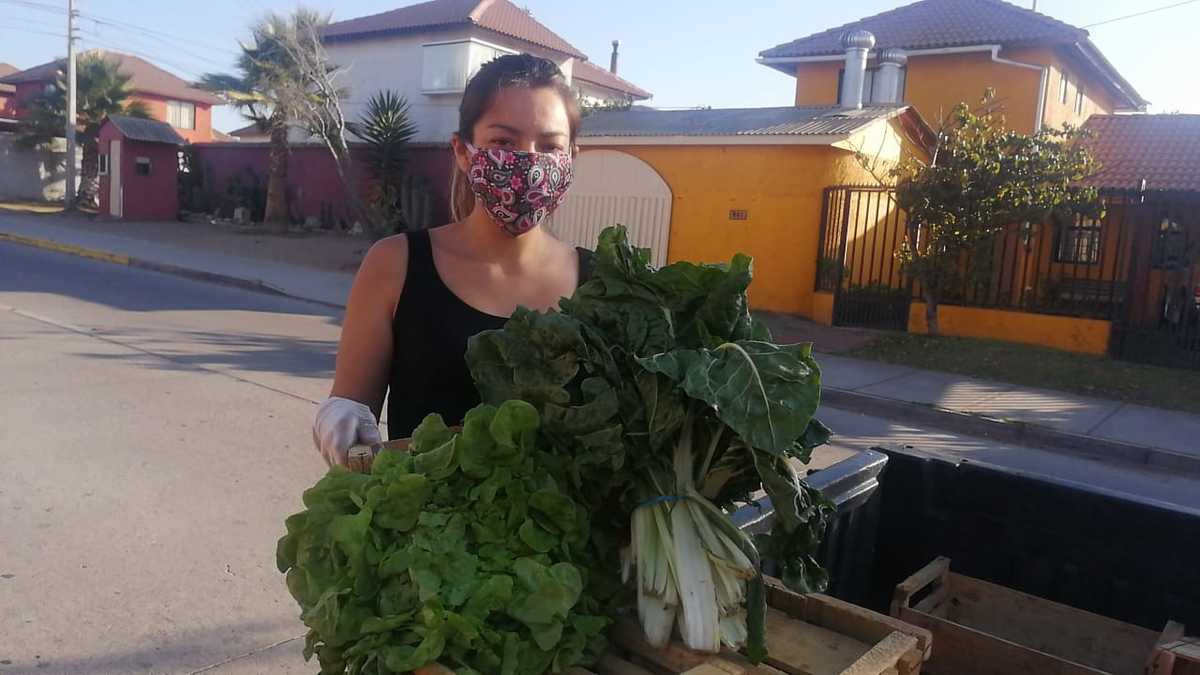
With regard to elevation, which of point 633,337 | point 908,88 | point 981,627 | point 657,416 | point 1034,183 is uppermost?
point 908,88

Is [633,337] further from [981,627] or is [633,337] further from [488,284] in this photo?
[981,627]

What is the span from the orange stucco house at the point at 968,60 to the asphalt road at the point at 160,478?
1466cm

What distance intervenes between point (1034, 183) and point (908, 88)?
11.6 m

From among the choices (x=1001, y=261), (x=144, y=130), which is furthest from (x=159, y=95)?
(x=1001, y=261)

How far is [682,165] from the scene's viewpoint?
51.5 feet

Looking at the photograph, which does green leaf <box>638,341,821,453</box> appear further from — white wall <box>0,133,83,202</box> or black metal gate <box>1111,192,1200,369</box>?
white wall <box>0,133,83,202</box>

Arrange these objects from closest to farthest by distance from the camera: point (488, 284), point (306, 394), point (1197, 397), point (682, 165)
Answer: point (488, 284)
point (306, 394)
point (1197, 397)
point (682, 165)

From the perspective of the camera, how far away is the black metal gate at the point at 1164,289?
12.1 metres

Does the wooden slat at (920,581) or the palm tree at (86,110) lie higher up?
the palm tree at (86,110)

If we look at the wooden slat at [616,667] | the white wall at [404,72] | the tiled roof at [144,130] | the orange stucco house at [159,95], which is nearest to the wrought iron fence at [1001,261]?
the wooden slat at [616,667]

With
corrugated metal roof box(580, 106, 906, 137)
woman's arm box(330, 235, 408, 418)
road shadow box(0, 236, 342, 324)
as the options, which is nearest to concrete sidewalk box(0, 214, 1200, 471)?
road shadow box(0, 236, 342, 324)

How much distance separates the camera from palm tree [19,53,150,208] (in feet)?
108

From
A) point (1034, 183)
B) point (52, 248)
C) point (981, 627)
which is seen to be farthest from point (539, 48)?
point (981, 627)

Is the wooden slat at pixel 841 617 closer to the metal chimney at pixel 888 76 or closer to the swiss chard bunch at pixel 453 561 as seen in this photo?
the swiss chard bunch at pixel 453 561
